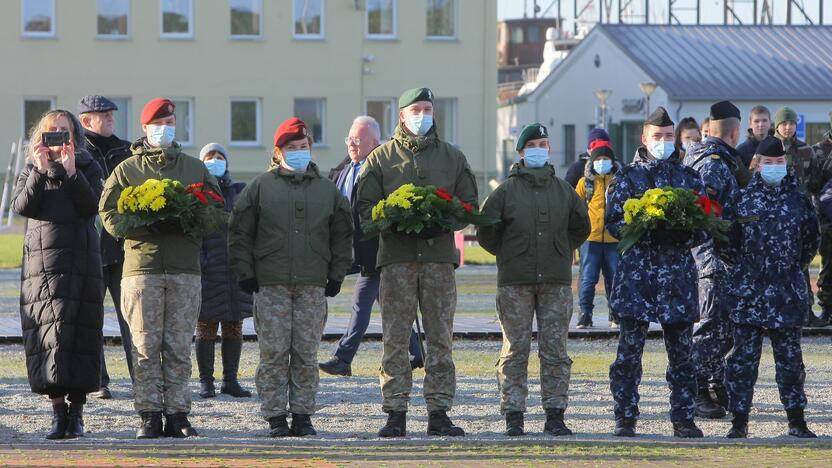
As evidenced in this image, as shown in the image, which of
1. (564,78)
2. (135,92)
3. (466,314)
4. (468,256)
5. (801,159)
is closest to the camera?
(801,159)

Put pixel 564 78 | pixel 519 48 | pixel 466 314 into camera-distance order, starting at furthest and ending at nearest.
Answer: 1. pixel 519 48
2. pixel 564 78
3. pixel 466 314

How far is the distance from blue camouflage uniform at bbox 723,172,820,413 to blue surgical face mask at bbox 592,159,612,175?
6249 millimetres

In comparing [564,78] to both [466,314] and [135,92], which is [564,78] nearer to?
[135,92]

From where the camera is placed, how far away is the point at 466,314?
19.1 m

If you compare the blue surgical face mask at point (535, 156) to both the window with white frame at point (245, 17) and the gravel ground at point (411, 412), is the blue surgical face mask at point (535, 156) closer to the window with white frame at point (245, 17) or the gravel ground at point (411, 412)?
the gravel ground at point (411, 412)

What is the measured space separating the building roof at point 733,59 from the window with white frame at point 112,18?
753 inches

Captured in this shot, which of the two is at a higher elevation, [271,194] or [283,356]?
[271,194]

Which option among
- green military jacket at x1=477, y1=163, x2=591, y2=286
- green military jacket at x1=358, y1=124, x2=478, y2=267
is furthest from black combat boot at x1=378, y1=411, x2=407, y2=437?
green military jacket at x1=477, y1=163, x2=591, y2=286

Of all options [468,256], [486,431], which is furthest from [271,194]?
[468,256]

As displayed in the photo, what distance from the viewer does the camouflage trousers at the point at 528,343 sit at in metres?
10.2

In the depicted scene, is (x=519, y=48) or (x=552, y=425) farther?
(x=519, y=48)

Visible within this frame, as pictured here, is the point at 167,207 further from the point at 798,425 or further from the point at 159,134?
the point at 798,425

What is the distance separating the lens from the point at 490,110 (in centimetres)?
5294

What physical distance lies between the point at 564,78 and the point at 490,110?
469 inches
